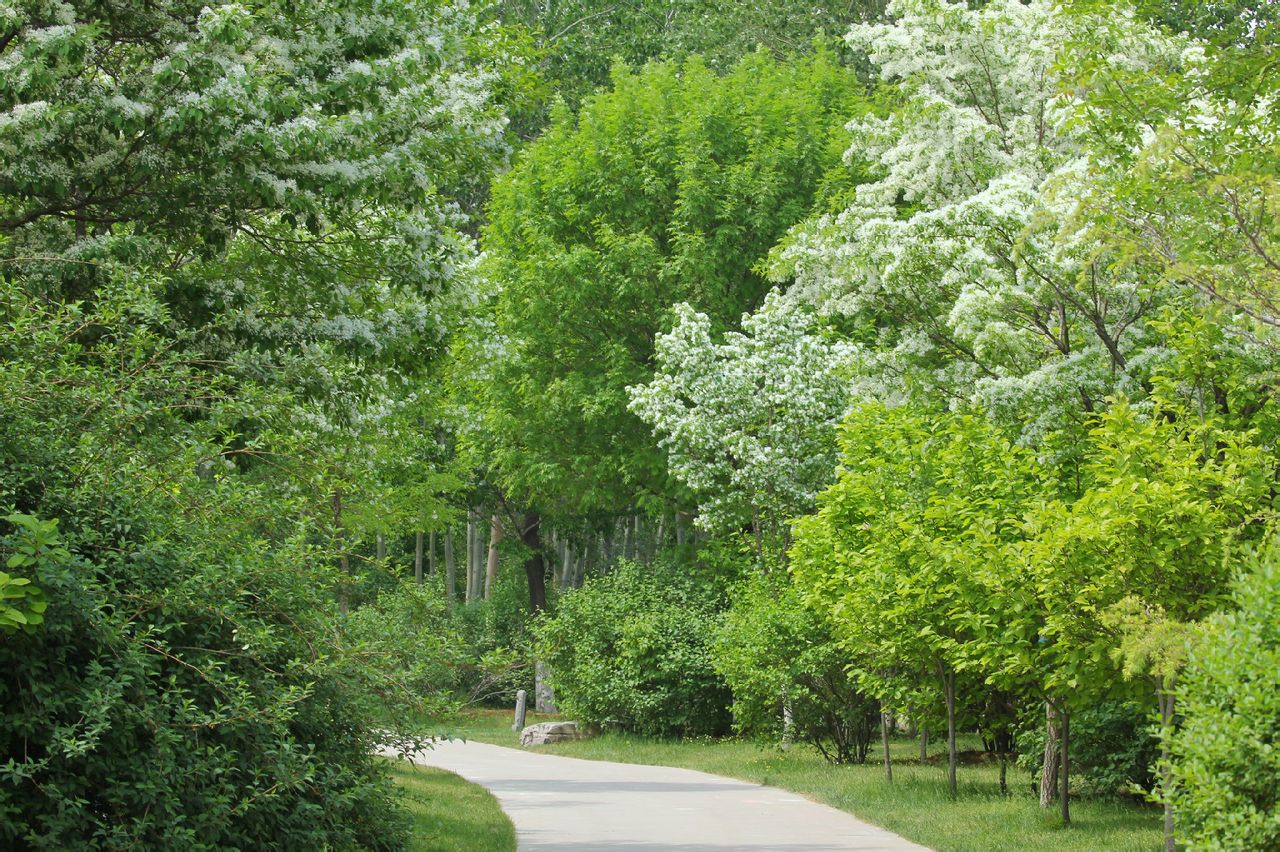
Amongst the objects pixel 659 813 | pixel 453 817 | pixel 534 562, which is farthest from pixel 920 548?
pixel 534 562

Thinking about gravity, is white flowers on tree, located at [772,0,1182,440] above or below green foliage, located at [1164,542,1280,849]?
above

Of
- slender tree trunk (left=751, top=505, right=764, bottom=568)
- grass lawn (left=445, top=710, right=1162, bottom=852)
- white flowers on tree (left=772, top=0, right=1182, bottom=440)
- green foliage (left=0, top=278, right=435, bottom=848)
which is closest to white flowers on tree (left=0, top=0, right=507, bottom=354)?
green foliage (left=0, top=278, right=435, bottom=848)

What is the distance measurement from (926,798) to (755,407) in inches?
449

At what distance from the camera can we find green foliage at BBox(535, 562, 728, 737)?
28250 millimetres

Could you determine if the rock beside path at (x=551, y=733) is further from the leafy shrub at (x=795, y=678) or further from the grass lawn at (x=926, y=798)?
the leafy shrub at (x=795, y=678)

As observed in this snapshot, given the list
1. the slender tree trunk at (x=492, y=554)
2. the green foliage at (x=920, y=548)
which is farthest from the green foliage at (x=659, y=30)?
the green foliage at (x=920, y=548)

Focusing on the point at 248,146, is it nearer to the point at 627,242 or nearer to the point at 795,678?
the point at 795,678

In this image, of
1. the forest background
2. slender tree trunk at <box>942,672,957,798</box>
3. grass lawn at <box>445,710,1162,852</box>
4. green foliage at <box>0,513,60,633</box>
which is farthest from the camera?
slender tree trunk at <box>942,672,957,798</box>

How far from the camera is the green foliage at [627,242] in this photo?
29.7m

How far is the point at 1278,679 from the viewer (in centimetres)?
686

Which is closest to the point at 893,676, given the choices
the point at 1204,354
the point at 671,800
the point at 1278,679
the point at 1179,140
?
the point at 671,800

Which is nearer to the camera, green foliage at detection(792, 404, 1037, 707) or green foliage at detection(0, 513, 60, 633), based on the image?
green foliage at detection(0, 513, 60, 633)

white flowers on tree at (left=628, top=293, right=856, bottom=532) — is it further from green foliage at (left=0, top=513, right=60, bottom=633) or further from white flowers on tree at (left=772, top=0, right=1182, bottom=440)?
green foliage at (left=0, top=513, right=60, bottom=633)

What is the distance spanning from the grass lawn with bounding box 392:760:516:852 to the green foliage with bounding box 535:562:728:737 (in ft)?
24.7
